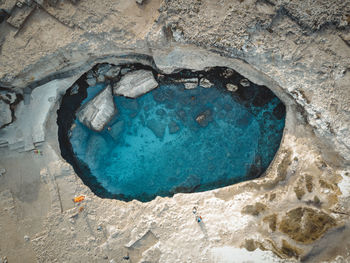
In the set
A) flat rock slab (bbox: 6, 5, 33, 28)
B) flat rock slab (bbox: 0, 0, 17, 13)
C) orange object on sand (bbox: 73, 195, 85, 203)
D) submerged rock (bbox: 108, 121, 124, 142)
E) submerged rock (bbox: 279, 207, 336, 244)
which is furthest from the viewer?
submerged rock (bbox: 108, 121, 124, 142)

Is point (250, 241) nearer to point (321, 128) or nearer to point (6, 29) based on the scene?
point (321, 128)

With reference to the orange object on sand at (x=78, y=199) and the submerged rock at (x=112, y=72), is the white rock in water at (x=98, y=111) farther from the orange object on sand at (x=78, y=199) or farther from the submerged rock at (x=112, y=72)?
the orange object on sand at (x=78, y=199)

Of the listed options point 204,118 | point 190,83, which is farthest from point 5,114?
point 204,118

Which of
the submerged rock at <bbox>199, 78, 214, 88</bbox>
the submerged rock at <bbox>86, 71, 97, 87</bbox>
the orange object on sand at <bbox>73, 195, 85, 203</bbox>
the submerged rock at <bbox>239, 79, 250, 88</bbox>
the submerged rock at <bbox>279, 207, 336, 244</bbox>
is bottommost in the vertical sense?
the orange object on sand at <bbox>73, 195, 85, 203</bbox>

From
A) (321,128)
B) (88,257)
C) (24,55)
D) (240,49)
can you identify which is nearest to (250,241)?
(321,128)

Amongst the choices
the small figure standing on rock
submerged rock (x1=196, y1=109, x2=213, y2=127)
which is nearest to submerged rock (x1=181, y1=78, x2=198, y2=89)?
submerged rock (x1=196, y1=109, x2=213, y2=127)

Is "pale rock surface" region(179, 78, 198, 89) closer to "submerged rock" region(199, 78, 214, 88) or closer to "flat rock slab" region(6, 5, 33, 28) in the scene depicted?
"submerged rock" region(199, 78, 214, 88)
